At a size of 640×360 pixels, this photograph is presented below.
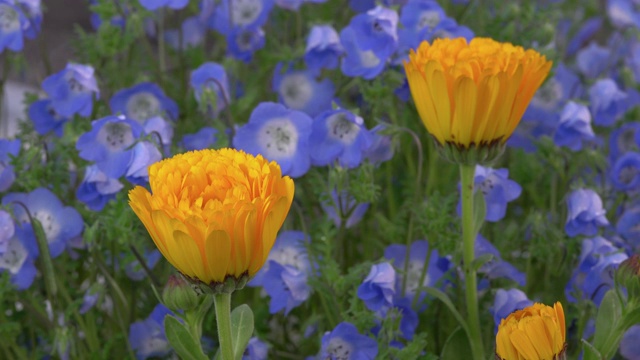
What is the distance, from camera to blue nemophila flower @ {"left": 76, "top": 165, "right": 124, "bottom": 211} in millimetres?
818

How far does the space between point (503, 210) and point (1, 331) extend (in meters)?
0.46

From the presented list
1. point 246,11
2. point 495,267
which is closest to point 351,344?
point 495,267

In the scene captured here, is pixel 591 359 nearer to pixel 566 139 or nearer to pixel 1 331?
pixel 566 139

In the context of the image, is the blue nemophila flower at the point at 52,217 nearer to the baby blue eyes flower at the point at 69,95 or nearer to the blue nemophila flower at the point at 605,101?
the baby blue eyes flower at the point at 69,95

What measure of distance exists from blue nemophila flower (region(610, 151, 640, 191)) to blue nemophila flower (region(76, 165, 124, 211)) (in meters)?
0.48

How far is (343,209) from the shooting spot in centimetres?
83

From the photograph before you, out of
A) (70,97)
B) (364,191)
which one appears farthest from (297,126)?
(70,97)

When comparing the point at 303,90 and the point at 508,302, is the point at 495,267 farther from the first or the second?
the point at 303,90

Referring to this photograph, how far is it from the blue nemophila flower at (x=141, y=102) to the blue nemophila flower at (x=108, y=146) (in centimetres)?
11

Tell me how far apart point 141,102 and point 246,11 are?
18 centimetres

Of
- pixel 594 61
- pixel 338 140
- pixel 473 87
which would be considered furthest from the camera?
pixel 594 61

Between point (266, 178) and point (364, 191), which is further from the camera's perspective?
point (364, 191)

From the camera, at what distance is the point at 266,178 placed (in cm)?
46

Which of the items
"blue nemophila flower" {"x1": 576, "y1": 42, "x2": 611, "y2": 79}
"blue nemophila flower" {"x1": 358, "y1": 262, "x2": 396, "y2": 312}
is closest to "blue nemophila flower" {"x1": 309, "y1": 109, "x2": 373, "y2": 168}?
"blue nemophila flower" {"x1": 358, "y1": 262, "x2": 396, "y2": 312}
